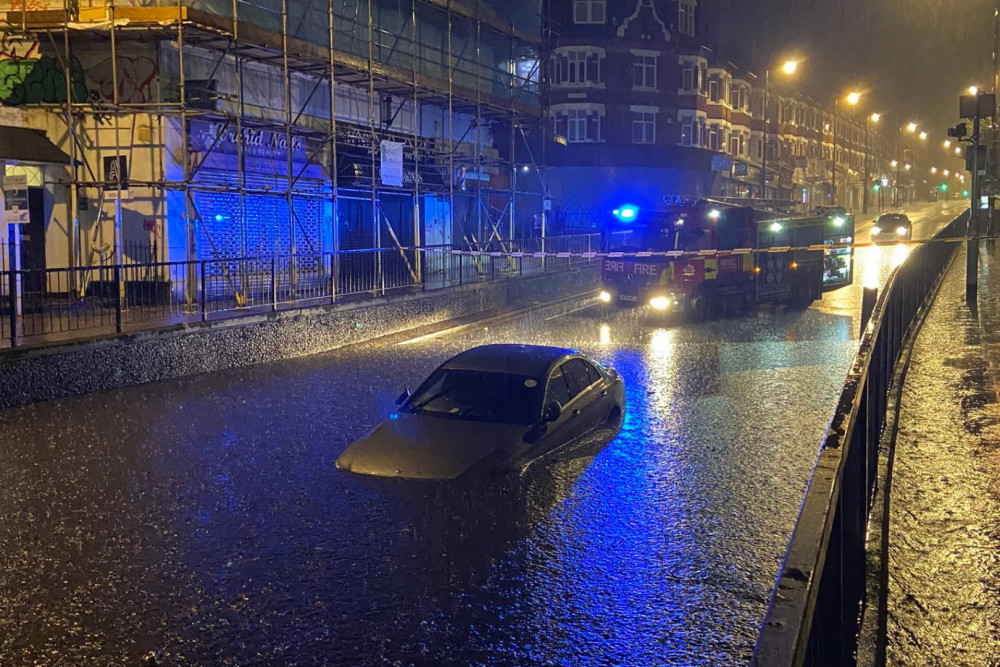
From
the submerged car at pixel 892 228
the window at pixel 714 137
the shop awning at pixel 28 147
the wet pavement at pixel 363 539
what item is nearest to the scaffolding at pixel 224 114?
the shop awning at pixel 28 147

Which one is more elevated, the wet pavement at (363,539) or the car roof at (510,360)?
the car roof at (510,360)

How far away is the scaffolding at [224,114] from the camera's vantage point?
17578 millimetres

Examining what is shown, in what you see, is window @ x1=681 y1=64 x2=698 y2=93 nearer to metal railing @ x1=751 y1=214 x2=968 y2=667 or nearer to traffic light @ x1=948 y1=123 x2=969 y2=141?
traffic light @ x1=948 y1=123 x2=969 y2=141

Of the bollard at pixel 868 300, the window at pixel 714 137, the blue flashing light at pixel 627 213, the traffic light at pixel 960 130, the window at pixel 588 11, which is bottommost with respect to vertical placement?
the bollard at pixel 868 300

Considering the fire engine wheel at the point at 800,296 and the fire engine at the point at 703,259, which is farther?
the fire engine wheel at the point at 800,296

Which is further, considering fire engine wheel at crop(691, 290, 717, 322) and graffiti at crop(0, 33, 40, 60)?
fire engine wheel at crop(691, 290, 717, 322)

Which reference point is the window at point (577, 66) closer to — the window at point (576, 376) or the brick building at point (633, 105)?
the brick building at point (633, 105)

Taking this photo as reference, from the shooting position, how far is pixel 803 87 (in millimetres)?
78750

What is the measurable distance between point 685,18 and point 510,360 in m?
46.7

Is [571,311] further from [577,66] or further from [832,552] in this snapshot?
[577,66]

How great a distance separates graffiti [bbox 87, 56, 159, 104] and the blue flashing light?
10774 millimetres

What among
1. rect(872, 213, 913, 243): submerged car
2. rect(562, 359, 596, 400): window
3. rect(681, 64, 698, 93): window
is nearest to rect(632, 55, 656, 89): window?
rect(681, 64, 698, 93): window

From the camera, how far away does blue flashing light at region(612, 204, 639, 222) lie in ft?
73.2

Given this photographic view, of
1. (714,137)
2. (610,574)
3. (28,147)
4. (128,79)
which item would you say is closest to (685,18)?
(714,137)
